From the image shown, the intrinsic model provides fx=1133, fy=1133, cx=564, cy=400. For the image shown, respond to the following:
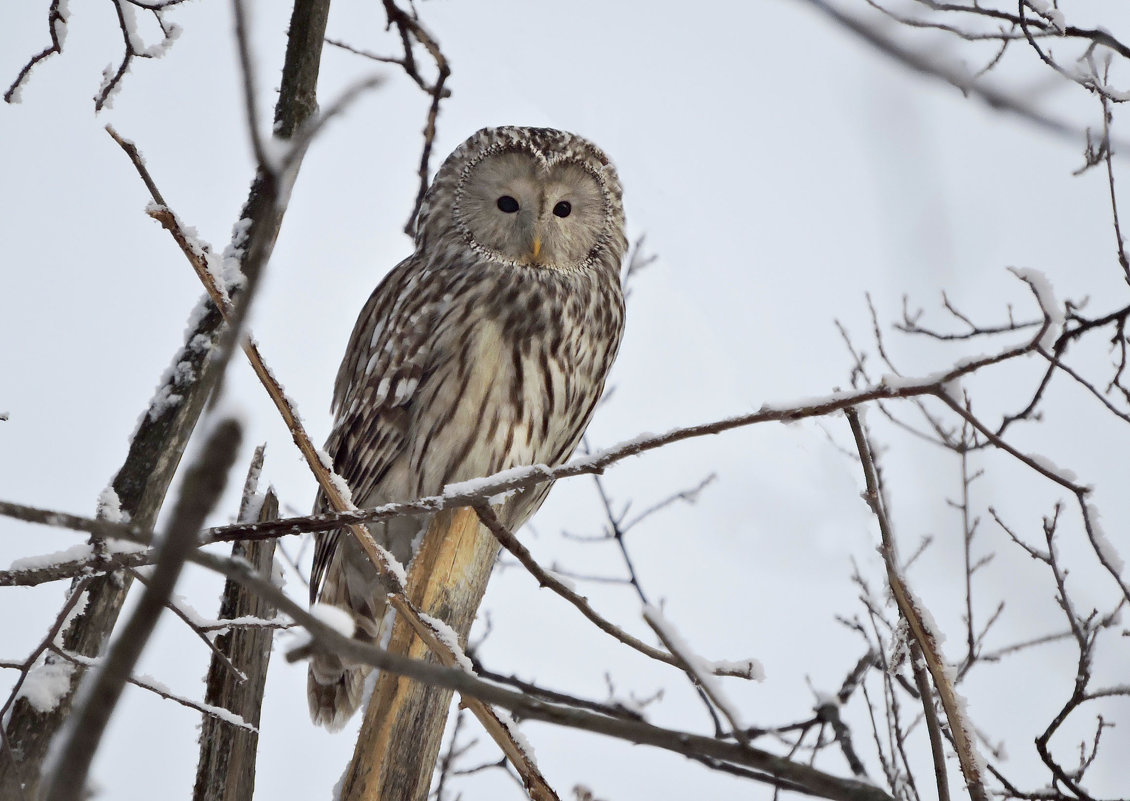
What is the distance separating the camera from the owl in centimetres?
375

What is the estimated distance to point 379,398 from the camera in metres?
3.90

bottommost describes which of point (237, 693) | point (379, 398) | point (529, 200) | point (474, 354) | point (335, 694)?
point (237, 693)

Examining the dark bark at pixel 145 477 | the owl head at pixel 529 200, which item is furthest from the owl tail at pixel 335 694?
the owl head at pixel 529 200

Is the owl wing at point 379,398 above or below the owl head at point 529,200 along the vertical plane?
below

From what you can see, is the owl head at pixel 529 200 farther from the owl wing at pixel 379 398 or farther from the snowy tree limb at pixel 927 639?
the snowy tree limb at pixel 927 639

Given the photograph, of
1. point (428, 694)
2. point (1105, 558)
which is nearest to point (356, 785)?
point (428, 694)

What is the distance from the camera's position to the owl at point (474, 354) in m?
3.75

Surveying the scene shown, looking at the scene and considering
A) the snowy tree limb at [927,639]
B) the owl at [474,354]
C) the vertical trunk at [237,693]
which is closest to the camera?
the snowy tree limb at [927,639]

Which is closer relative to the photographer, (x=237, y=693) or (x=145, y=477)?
(x=145, y=477)

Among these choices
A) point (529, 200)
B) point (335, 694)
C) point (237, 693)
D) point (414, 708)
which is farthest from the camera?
point (529, 200)

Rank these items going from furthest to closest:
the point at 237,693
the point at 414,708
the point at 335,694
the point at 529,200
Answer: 1. the point at 529,200
2. the point at 335,694
3. the point at 237,693
4. the point at 414,708

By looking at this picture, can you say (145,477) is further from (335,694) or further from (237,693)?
(335,694)

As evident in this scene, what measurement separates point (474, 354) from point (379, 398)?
1.26 ft

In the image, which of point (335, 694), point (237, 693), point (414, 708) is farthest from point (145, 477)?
point (335, 694)
